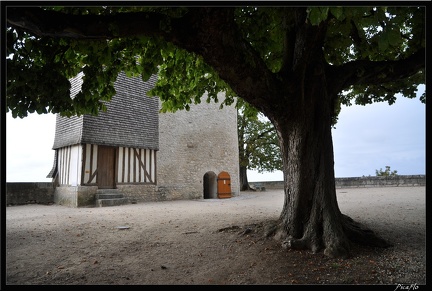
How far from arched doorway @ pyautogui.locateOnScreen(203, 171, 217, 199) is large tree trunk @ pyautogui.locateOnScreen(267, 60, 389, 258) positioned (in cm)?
1266

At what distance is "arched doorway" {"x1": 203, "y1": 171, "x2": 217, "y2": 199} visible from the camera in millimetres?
17547

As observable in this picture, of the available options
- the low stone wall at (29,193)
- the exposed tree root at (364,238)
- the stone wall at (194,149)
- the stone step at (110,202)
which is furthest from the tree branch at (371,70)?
the low stone wall at (29,193)

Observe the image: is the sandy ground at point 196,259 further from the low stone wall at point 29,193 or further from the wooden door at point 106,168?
the low stone wall at point 29,193

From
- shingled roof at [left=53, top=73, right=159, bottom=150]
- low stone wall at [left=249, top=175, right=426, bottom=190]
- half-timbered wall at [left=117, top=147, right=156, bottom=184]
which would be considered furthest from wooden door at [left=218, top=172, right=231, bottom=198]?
low stone wall at [left=249, top=175, right=426, bottom=190]

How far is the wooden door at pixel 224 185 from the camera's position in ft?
55.3

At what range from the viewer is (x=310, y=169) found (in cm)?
466

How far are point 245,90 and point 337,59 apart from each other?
2790 mm

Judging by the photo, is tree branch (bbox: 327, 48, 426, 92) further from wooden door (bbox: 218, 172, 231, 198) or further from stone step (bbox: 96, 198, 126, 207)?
wooden door (bbox: 218, 172, 231, 198)

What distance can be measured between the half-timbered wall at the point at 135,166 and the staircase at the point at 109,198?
69 cm

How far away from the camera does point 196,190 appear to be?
16516 mm

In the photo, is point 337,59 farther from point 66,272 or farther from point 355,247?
point 66,272

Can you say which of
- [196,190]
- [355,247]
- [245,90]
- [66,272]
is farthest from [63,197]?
[355,247]

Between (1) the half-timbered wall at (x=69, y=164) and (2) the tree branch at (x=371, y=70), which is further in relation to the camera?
(1) the half-timbered wall at (x=69, y=164)

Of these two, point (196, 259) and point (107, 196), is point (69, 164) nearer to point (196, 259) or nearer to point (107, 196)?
point (107, 196)
